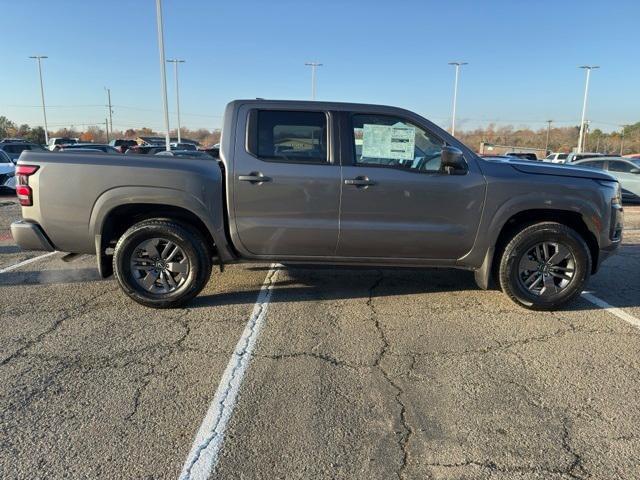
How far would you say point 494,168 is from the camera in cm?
452

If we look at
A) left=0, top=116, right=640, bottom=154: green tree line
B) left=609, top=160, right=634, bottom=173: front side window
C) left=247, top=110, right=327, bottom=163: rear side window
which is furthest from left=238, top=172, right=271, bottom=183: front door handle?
left=0, top=116, right=640, bottom=154: green tree line

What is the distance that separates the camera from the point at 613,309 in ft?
15.9

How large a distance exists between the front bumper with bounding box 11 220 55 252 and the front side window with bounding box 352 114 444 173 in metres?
3.05

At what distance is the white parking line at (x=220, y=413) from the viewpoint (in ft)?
7.88

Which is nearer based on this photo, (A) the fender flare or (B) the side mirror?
(B) the side mirror

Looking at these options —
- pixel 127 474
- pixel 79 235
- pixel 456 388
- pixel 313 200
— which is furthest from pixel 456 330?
→ pixel 79 235

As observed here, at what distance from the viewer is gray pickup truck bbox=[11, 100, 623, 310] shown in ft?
14.3

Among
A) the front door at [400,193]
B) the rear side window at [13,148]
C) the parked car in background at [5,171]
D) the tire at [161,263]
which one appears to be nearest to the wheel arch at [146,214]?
the tire at [161,263]

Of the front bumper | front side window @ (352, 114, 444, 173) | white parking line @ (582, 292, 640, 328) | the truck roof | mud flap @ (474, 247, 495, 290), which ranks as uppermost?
the truck roof

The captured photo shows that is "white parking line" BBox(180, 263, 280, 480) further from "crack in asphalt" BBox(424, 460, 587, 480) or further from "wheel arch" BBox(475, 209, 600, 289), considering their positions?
"wheel arch" BBox(475, 209, 600, 289)

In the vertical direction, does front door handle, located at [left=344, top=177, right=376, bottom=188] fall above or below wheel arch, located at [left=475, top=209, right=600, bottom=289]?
above

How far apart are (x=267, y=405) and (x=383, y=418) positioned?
2.36 ft

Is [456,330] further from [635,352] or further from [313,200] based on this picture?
[313,200]

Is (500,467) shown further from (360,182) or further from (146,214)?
(146,214)
